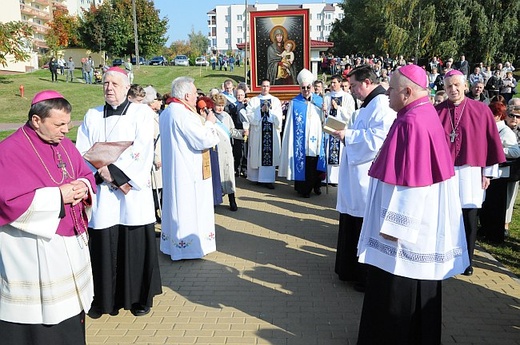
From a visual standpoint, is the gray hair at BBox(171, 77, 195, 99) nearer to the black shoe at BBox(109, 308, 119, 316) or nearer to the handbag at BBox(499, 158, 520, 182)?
the black shoe at BBox(109, 308, 119, 316)

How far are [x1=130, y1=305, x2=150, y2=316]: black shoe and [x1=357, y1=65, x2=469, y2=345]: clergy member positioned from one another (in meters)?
2.19

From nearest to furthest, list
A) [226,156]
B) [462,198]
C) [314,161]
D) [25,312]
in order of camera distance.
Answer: [25,312] → [462,198] → [226,156] → [314,161]

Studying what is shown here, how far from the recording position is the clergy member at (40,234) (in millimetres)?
2838

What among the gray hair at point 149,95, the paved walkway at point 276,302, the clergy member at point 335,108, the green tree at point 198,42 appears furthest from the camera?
the green tree at point 198,42

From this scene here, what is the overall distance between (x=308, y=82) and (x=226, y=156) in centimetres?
208

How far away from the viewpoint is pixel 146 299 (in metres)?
4.63

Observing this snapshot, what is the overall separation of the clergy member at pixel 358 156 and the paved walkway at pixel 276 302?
0.31 metres

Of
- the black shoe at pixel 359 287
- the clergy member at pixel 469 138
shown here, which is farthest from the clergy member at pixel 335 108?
the black shoe at pixel 359 287

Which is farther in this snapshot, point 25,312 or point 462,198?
point 462,198

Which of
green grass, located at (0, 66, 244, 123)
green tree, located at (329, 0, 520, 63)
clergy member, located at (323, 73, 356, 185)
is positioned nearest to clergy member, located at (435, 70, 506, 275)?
clergy member, located at (323, 73, 356, 185)

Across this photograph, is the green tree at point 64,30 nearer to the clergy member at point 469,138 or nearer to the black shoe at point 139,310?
the black shoe at point 139,310

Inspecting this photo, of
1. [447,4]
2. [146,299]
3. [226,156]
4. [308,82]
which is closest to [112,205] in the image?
[146,299]

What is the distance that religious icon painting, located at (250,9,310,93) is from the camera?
1196 cm

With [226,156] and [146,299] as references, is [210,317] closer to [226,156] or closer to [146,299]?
[146,299]
